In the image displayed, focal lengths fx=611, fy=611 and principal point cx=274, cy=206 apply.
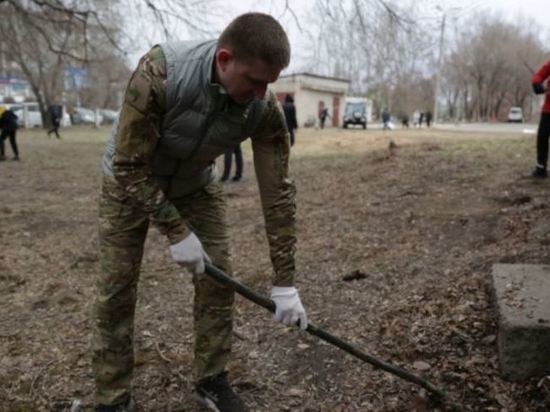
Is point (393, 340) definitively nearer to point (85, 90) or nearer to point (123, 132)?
point (123, 132)

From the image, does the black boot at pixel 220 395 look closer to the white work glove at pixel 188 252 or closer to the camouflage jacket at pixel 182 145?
the camouflage jacket at pixel 182 145

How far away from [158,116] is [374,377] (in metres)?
1.67

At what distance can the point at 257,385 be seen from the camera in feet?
10.1

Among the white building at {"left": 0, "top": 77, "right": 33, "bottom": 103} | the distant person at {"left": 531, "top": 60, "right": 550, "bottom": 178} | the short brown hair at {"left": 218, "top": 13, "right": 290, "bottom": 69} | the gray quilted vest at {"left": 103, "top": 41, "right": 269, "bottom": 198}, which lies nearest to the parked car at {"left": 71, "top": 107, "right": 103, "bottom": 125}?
the white building at {"left": 0, "top": 77, "right": 33, "bottom": 103}

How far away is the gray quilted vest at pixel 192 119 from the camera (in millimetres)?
2273

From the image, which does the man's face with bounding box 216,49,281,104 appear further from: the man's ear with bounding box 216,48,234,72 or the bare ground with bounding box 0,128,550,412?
the bare ground with bounding box 0,128,550,412

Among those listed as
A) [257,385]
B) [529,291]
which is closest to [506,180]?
[529,291]

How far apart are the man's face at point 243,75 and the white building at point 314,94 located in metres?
41.9

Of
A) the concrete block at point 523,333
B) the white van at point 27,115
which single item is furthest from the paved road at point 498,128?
the white van at point 27,115

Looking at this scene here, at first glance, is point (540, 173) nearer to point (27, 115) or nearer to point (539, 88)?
point (539, 88)

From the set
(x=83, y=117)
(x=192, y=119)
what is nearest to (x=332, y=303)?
(x=192, y=119)

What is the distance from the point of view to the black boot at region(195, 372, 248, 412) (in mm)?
2803

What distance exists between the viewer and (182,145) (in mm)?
2430

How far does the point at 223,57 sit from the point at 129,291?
110cm
